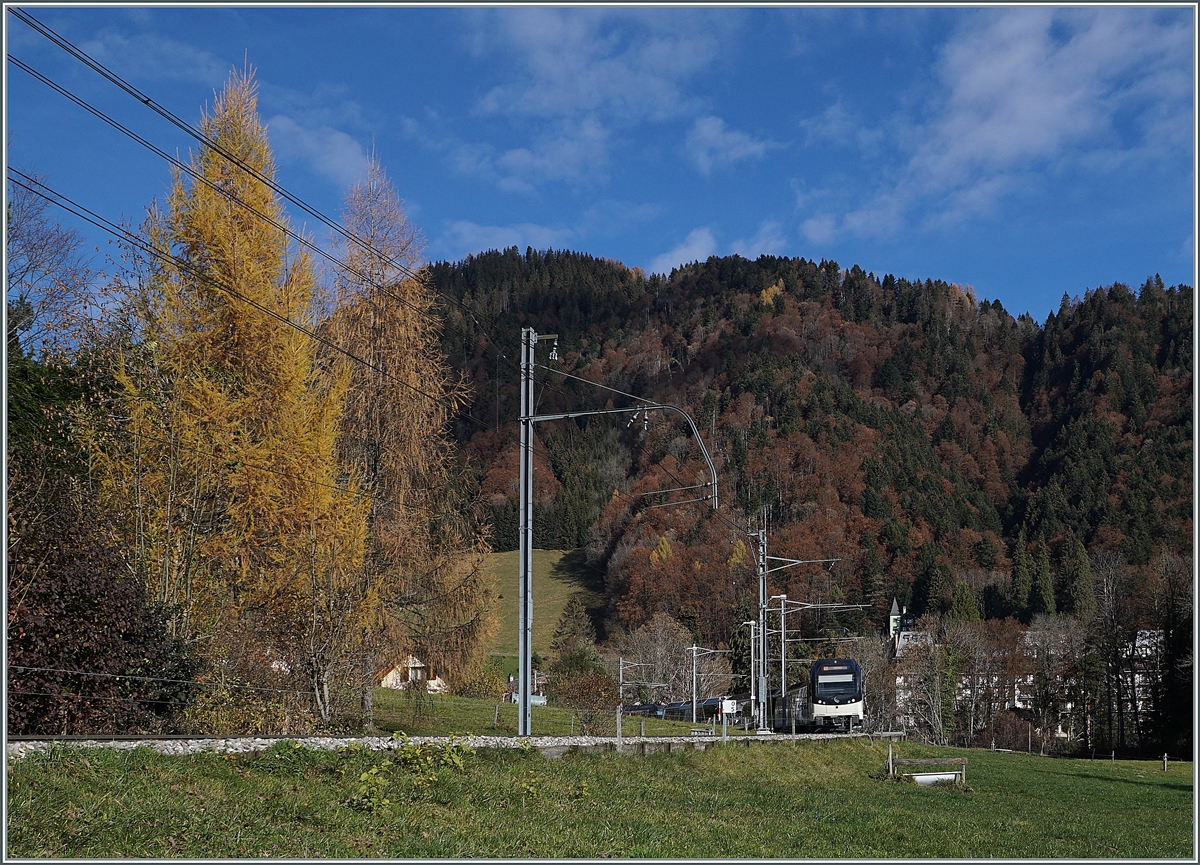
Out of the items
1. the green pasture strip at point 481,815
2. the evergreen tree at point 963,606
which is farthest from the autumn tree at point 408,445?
the evergreen tree at point 963,606

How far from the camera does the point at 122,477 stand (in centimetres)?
1705

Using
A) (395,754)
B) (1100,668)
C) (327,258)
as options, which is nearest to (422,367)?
(327,258)

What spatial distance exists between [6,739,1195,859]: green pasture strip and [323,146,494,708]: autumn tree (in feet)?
22.9

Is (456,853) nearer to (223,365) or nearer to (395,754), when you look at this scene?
(395,754)

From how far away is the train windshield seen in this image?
45688 mm

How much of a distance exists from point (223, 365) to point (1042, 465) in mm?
164080

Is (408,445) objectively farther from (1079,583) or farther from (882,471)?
(882,471)

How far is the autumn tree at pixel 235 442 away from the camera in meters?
17.0

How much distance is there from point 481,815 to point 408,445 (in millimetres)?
13729

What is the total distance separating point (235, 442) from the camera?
58.2 feet

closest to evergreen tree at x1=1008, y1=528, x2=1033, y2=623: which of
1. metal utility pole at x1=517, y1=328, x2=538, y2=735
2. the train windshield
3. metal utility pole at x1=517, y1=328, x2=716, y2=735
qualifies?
the train windshield

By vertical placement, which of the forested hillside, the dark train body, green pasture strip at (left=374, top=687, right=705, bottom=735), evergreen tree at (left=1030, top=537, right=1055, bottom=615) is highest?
the forested hillside

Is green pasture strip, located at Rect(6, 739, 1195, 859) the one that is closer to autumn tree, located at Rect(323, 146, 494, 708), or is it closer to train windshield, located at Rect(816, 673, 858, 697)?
autumn tree, located at Rect(323, 146, 494, 708)

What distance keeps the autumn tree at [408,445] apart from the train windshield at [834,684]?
26.7m
